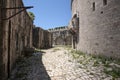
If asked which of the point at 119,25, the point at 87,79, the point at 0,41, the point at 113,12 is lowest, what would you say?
the point at 87,79

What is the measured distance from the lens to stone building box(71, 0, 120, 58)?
33.4ft

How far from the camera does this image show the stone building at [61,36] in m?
34.1

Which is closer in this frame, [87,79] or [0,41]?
[0,41]

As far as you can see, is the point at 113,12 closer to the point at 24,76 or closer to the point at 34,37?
the point at 24,76

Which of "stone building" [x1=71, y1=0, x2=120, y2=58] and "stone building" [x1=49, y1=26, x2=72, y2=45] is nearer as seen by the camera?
"stone building" [x1=71, y1=0, x2=120, y2=58]

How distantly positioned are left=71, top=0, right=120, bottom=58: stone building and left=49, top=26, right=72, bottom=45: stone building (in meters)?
18.7

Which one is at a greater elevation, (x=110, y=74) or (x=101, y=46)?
(x=101, y=46)

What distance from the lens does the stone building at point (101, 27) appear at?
10.2 m

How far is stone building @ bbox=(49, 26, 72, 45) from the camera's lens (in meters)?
34.1

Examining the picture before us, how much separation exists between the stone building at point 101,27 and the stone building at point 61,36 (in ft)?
61.2

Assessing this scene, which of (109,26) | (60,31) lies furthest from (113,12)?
(60,31)

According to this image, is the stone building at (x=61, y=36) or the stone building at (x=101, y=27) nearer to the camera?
the stone building at (x=101, y=27)

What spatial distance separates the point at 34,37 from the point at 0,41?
17.5 m

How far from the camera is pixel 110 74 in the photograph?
7.40m
